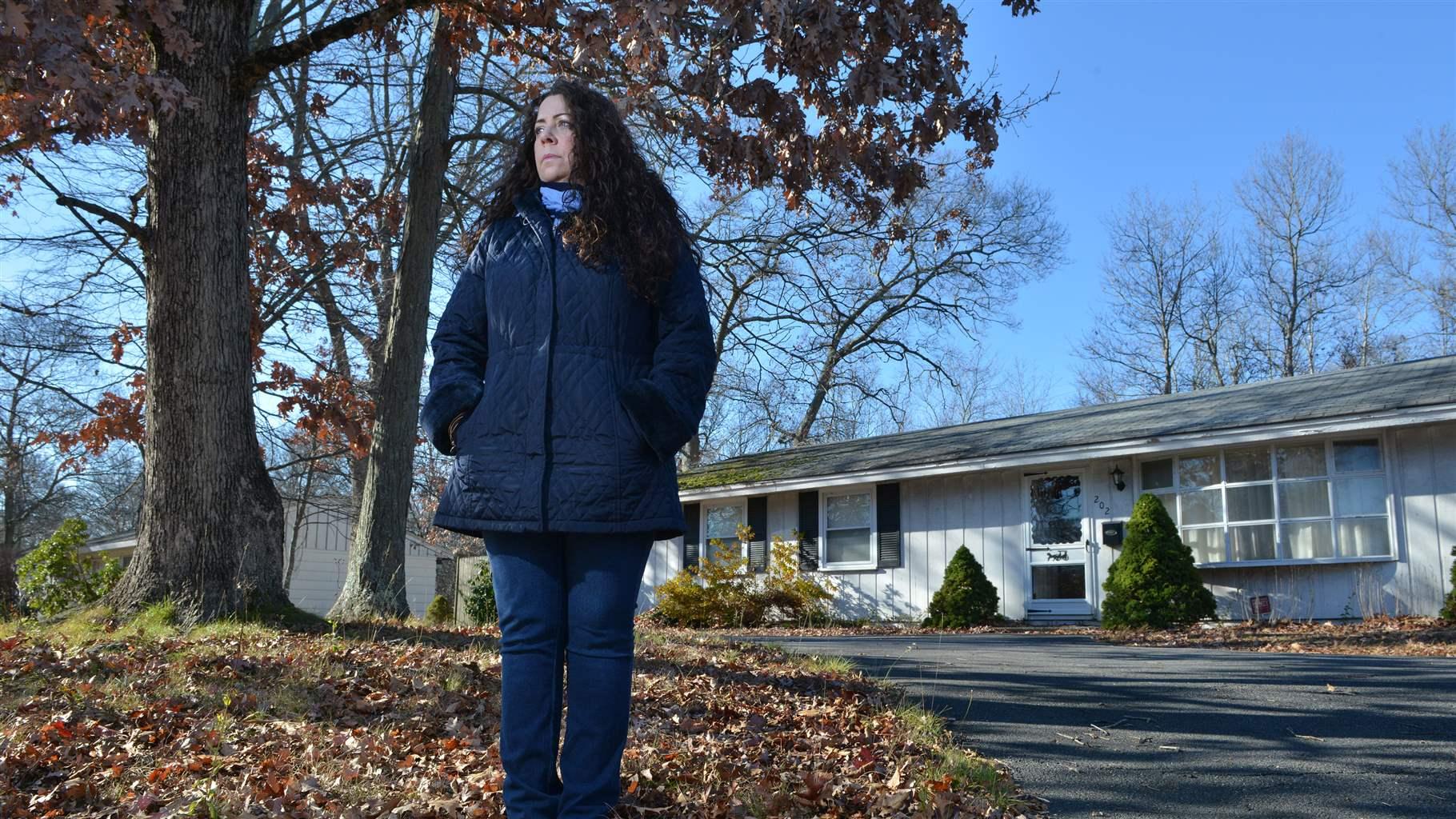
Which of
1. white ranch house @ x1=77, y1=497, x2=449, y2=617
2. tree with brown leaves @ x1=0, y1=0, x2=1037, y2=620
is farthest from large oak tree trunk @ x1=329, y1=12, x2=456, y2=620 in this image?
white ranch house @ x1=77, y1=497, x2=449, y2=617

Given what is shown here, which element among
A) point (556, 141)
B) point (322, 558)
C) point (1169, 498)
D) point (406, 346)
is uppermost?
point (406, 346)

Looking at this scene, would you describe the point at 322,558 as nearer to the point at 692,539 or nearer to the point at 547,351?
the point at 692,539

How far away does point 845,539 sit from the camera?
1848 cm

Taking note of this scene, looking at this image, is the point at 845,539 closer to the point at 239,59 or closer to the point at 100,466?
the point at 239,59

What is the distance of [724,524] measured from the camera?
20.5m

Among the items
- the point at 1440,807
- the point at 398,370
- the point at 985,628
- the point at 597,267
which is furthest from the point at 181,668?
the point at 985,628

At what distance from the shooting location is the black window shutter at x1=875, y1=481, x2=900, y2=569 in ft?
57.7

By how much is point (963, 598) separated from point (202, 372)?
1084cm

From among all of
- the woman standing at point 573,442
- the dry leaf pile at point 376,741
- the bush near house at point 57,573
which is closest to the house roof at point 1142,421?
the bush near house at point 57,573

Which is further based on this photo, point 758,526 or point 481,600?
point 758,526

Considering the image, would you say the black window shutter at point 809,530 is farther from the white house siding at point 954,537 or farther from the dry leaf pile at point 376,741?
the dry leaf pile at point 376,741

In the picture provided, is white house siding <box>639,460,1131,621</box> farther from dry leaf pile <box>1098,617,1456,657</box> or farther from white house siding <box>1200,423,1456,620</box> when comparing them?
dry leaf pile <box>1098,617,1456,657</box>

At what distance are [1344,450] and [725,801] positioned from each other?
40.9 ft

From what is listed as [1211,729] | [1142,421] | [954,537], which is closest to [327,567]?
[954,537]
